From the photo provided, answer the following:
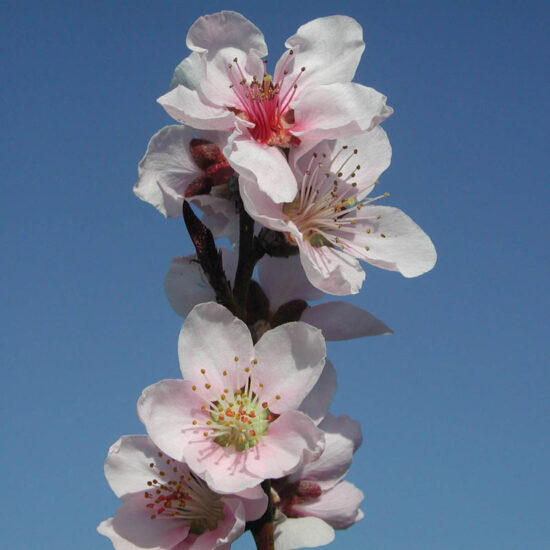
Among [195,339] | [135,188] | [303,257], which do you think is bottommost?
[195,339]

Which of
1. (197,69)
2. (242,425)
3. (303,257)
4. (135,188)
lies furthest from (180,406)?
(197,69)

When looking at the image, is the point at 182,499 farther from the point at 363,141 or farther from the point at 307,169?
the point at 363,141

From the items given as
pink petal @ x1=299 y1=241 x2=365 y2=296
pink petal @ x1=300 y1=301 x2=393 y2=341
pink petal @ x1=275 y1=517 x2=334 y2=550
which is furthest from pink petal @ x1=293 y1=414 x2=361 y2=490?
pink petal @ x1=299 y1=241 x2=365 y2=296

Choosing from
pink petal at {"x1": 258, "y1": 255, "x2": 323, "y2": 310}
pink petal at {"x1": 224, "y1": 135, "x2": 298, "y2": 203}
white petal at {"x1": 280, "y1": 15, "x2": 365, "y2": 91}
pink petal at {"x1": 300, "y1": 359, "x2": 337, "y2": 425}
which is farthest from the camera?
pink petal at {"x1": 258, "y1": 255, "x2": 323, "y2": 310}

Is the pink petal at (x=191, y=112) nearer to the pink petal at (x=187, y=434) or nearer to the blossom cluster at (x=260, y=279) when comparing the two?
the blossom cluster at (x=260, y=279)

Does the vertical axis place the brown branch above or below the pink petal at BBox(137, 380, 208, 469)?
above

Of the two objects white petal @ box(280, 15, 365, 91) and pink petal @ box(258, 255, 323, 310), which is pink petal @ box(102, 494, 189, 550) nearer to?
pink petal @ box(258, 255, 323, 310)

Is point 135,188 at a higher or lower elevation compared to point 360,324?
higher

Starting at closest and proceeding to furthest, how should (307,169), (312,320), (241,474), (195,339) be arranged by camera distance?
1. (241,474)
2. (195,339)
3. (307,169)
4. (312,320)
